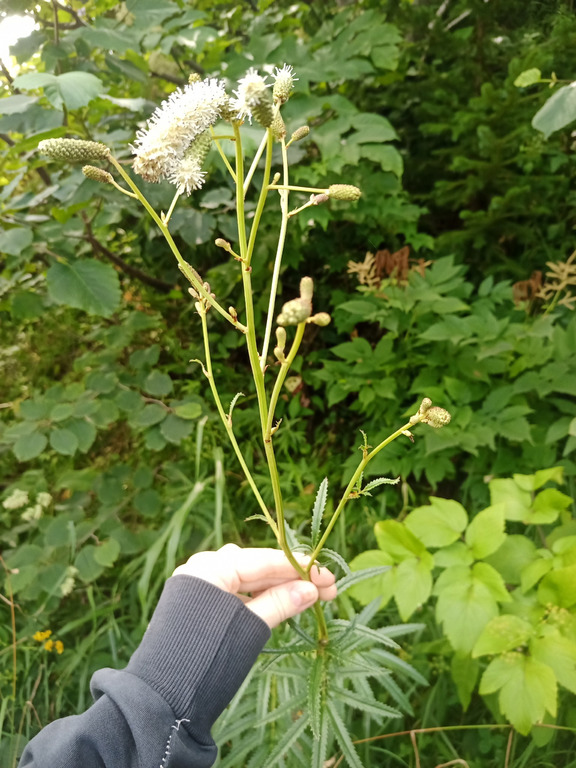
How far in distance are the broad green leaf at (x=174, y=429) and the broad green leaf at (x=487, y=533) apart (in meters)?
0.85

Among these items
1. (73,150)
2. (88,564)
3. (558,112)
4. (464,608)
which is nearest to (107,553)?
(88,564)

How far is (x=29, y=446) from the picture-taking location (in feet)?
4.57

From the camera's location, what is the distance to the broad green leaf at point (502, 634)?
39.2 inches

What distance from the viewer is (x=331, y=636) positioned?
886mm

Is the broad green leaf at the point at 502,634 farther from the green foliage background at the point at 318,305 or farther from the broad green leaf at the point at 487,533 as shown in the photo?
the green foliage background at the point at 318,305

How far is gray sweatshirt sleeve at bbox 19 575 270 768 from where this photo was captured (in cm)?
68

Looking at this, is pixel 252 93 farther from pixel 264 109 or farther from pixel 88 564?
pixel 88 564

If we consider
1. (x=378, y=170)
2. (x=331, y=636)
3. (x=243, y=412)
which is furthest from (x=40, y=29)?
(x=331, y=636)

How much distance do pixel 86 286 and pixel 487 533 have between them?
3.92ft

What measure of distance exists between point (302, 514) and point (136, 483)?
600 millimetres

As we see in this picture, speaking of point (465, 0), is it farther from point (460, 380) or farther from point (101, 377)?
point (101, 377)

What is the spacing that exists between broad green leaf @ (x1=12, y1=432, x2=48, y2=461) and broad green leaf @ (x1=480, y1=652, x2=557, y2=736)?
4.01 feet

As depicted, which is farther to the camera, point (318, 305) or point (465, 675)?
point (318, 305)

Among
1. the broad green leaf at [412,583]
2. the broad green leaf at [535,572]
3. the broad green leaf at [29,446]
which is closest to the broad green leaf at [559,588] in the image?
the broad green leaf at [535,572]
